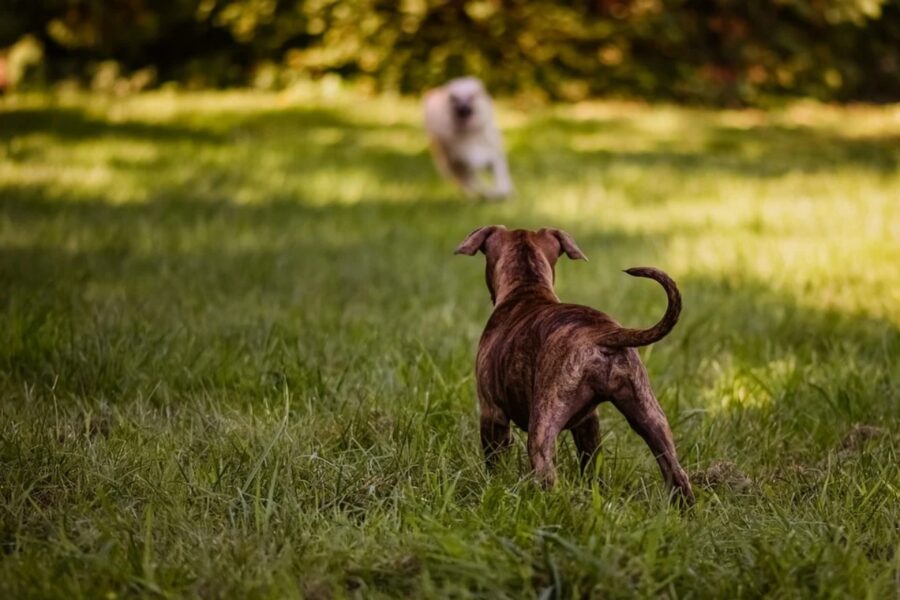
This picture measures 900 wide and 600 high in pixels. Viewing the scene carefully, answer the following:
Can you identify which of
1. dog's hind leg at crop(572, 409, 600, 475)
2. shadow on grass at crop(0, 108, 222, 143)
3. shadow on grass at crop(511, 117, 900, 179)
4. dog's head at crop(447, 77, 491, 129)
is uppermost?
dog's hind leg at crop(572, 409, 600, 475)

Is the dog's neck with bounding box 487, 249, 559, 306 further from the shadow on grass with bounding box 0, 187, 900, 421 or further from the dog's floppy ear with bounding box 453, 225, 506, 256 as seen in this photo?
the shadow on grass with bounding box 0, 187, 900, 421

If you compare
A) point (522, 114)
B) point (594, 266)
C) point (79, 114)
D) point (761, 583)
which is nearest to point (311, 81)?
point (522, 114)

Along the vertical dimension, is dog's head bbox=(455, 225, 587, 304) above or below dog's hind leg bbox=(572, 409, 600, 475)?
above

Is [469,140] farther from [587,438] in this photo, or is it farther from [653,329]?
[653,329]

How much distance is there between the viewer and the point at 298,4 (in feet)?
51.7

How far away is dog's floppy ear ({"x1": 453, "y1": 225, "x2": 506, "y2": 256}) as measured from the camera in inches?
118

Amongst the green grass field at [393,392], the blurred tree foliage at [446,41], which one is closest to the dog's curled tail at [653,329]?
the green grass field at [393,392]

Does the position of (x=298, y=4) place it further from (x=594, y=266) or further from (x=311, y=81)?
(x=594, y=266)

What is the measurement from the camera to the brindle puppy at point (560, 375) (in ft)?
7.95

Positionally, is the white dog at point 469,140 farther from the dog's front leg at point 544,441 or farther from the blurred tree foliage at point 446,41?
the dog's front leg at point 544,441

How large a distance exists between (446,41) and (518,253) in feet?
43.7

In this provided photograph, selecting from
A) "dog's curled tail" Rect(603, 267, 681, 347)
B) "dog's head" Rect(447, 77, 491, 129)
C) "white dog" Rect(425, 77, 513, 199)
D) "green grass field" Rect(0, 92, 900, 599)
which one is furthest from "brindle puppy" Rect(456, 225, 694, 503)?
"dog's head" Rect(447, 77, 491, 129)

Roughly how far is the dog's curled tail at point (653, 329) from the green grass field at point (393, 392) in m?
0.31

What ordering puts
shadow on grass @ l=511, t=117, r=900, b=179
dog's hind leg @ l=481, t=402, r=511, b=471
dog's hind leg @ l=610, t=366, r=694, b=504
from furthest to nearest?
shadow on grass @ l=511, t=117, r=900, b=179 → dog's hind leg @ l=481, t=402, r=511, b=471 → dog's hind leg @ l=610, t=366, r=694, b=504
